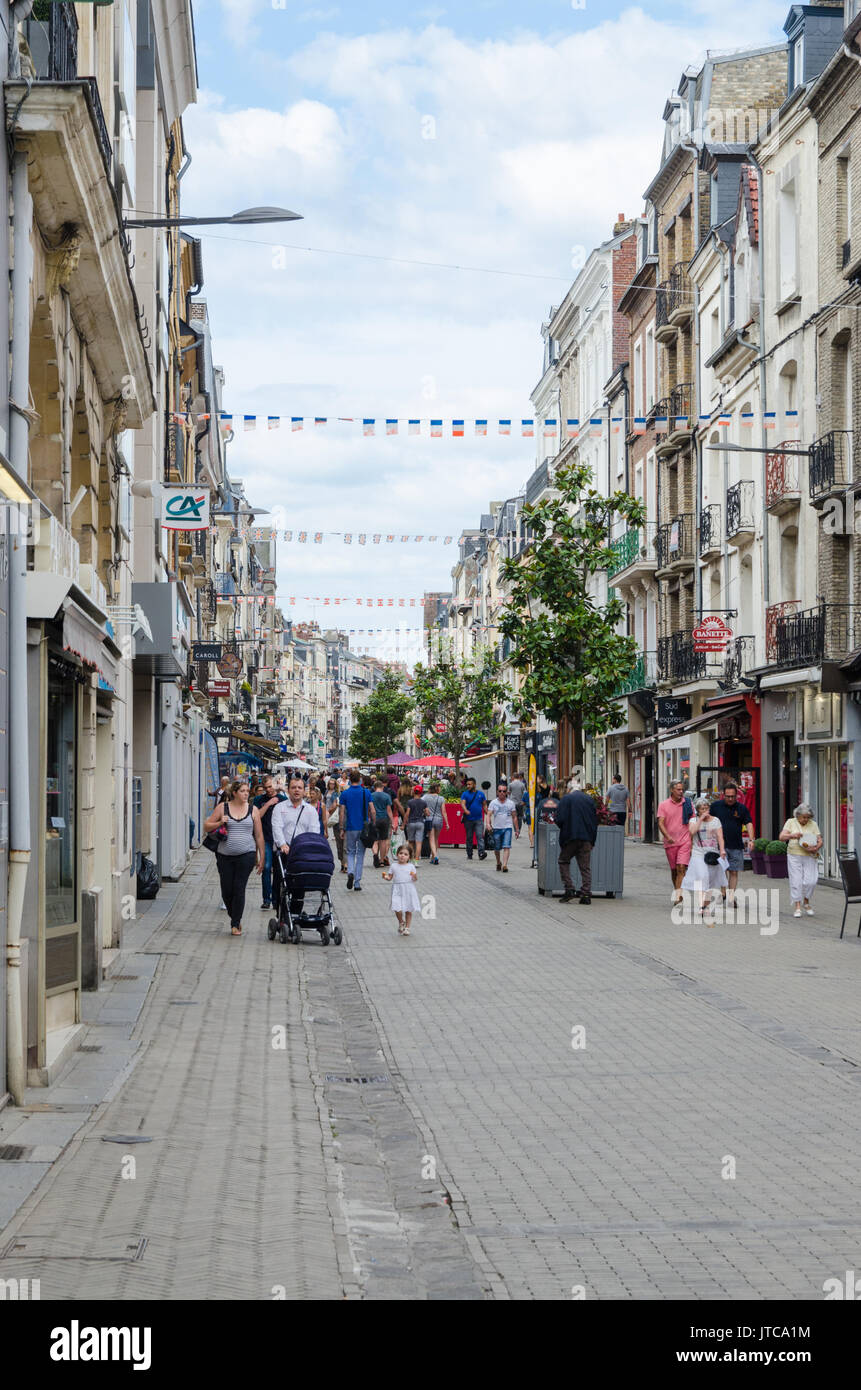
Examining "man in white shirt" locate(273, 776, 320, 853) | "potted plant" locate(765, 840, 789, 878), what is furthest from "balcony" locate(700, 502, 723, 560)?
"man in white shirt" locate(273, 776, 320, 853)

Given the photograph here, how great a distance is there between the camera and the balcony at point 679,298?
→ 134 ft

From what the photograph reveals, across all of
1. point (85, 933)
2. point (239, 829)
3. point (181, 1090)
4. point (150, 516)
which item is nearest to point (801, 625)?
point (150, 516)

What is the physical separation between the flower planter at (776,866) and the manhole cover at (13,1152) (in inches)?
892

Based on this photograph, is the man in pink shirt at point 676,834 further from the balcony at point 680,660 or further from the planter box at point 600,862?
the balcony at point 680,660

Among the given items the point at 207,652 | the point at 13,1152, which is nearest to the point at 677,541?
the point at 207,652

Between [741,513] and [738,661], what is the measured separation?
3109 millimetres

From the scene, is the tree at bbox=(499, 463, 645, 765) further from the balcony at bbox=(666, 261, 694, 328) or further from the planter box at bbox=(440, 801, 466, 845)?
the balcony at bbox=(666, 261, 694, 328)

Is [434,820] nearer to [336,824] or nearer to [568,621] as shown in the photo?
[336,824]

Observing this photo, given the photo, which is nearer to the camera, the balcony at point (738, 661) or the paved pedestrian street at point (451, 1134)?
the paved pedestrian street at point (451, 1134)

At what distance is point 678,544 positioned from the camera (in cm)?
4162

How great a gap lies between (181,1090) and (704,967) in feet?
24.4

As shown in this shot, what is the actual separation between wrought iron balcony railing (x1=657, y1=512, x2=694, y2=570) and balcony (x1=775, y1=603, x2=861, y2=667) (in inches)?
452

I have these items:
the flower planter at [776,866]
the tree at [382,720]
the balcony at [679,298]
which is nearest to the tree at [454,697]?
the balcony at [679,298]

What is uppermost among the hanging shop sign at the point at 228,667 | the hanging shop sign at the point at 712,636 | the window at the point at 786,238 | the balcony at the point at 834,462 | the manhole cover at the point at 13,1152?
the window at the point at 786,238
